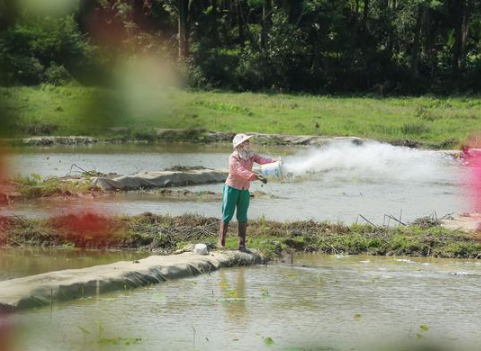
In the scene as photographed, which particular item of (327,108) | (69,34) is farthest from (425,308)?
(327,108)

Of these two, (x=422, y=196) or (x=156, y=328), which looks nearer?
(x=156, y=328)

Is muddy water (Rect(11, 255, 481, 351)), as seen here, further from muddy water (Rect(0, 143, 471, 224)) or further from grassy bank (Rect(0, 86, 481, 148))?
grassy bank (Rect(0, 86, 481, 148))

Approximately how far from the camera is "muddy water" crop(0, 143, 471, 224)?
45.6 feet

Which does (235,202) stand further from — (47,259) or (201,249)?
(47,259)

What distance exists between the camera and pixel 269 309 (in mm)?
7164

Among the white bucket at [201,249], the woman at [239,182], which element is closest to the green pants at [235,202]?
the woman at [239,182]

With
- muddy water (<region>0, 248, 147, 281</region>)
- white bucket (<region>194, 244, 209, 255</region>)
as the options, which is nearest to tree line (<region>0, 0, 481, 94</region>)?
muddy water (<region>0, 248, 147, 281</region>)

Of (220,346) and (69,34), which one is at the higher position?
(69,34)

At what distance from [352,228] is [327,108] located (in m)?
20.7

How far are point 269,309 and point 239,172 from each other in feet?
7.56

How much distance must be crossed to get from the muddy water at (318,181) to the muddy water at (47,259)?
4.09ft

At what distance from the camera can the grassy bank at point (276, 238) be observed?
34.0 ft

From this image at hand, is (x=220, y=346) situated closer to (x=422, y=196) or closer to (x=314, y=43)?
(x=422, y=196)

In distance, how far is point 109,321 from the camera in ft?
19.7
